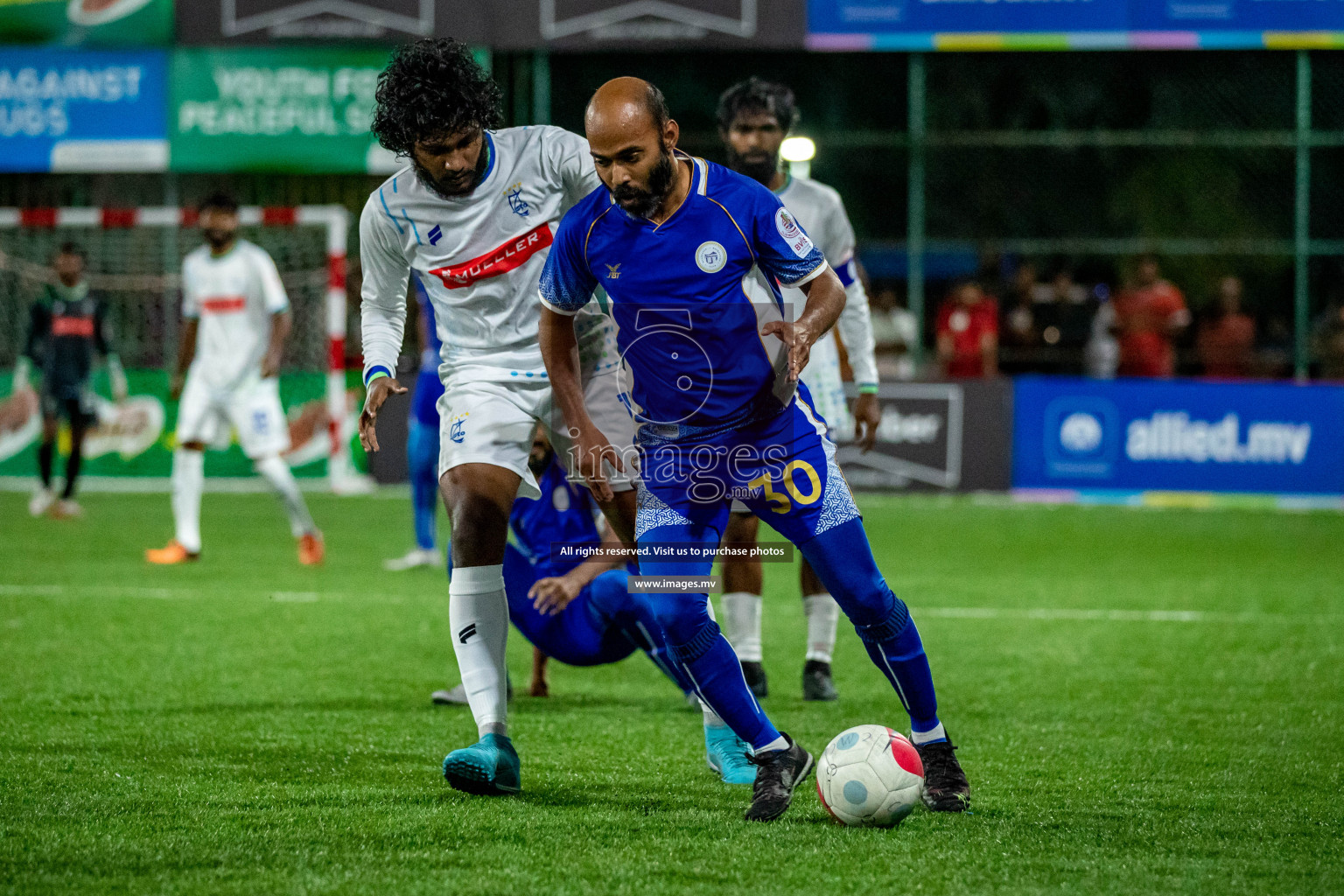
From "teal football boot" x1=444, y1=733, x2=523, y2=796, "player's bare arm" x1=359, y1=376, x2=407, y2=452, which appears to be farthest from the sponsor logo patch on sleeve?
"teal football boot" x1=444, y1=733, x2=523, y2=796

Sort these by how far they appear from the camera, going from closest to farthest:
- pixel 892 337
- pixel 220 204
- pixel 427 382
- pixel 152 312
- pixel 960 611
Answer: pixel 960 611, pixel 427 382, pixel 220 204, pixel 152 312, pixel 892 337

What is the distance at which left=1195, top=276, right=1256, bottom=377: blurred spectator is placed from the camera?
1605 cm

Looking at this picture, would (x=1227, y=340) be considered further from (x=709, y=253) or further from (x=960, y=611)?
(x=709, y=253)

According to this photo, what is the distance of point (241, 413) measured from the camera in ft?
33.0

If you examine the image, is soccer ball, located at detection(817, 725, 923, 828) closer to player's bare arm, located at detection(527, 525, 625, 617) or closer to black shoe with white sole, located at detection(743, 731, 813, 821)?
black shoe with white sole, located at detection(743, 731, 813, 821)

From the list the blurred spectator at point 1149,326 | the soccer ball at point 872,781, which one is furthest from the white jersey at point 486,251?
the blurred spectator at point 1149,326

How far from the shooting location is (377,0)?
15.6 meters

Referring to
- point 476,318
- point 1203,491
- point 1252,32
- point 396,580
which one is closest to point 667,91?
point 1252,32

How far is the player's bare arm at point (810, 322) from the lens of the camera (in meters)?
3.91

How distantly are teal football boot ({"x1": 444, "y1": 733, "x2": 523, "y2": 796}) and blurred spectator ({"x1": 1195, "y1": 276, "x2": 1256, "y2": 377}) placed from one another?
42.8 ft

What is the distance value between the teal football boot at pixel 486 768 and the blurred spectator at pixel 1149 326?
12.5 m

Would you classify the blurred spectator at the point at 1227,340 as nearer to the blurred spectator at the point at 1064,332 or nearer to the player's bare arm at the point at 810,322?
the blurred spectator at the point at 1064,332

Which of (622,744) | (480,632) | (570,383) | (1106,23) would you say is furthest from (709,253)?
(1106,23)

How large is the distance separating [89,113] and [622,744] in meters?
12.9
